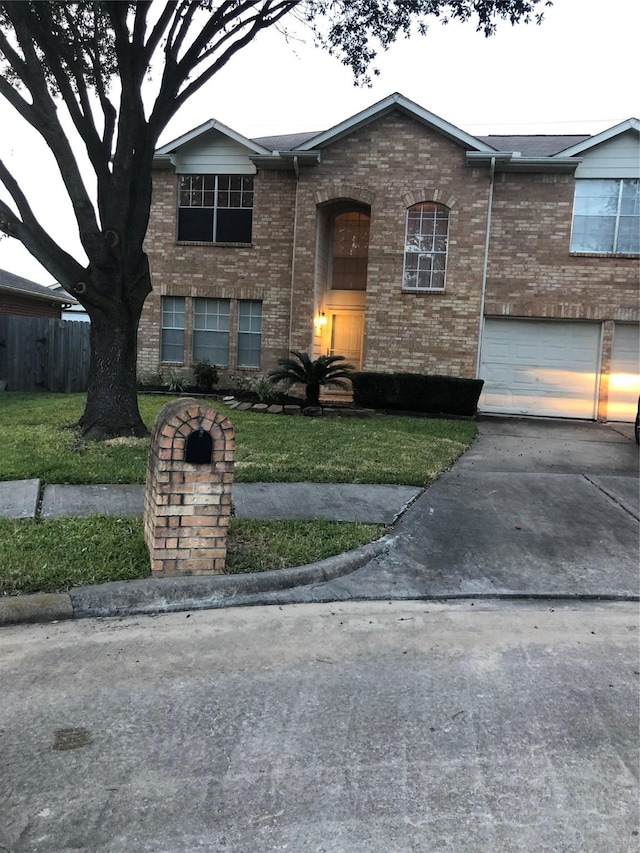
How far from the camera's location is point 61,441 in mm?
8984

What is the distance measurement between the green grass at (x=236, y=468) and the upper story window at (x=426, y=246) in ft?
13.5

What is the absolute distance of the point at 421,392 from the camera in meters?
14.9

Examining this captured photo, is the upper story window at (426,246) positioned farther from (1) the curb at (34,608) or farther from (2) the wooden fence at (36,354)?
(1) the curb at (34,608)

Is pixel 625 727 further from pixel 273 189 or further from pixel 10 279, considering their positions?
pixel 10 279

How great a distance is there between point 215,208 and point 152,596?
585 inches

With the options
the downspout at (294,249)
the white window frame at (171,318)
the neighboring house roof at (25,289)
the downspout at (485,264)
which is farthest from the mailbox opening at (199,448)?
the neighboring house roof at (25,289)

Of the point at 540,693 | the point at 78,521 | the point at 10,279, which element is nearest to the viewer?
the point at 540,693

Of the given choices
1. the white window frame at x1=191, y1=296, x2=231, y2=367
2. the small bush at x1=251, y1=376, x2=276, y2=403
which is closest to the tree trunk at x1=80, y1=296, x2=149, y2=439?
the small bush at x1=251, y1=376, x2=276, y2=403

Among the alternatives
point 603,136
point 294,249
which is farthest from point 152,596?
point 603,136

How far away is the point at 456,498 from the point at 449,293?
989cm

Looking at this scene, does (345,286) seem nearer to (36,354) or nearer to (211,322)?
(211,322)

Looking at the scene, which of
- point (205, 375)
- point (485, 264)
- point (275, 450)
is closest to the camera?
point (275, 450)

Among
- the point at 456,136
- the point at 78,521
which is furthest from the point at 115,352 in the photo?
the point at 456,136

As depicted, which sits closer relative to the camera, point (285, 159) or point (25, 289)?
point (285, 159)
